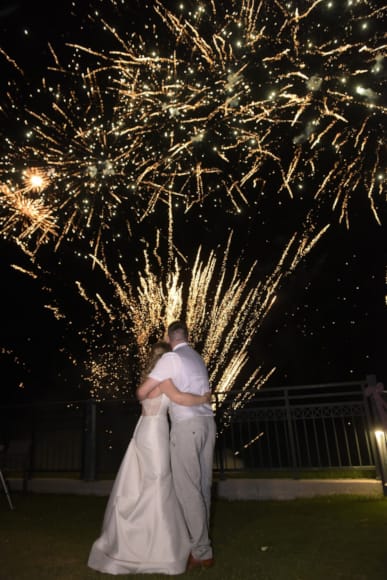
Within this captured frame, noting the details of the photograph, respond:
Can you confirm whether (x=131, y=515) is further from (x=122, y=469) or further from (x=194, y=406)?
(x=194, y=406)

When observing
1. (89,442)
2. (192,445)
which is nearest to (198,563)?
(192,445)

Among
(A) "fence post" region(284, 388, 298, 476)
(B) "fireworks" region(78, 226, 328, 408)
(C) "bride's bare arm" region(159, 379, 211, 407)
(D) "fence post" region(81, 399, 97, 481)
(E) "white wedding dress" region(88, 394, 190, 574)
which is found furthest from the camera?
(B) "fireworks" region(78, 226, 328, 408)

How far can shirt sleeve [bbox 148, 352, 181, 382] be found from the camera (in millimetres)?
4035

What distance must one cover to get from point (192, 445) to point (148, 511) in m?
0.63

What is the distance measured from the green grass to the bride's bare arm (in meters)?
1.27

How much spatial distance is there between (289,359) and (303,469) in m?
21.9

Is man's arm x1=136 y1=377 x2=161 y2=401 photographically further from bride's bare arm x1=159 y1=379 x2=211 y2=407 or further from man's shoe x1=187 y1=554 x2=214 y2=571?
man's shoe x1=187 y1=554 x2=214 y2=571

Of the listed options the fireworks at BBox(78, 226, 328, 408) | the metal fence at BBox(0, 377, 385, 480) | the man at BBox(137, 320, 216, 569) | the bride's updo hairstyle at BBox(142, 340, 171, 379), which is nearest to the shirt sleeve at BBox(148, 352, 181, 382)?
the man at BBox(137, 320, 216, 569)

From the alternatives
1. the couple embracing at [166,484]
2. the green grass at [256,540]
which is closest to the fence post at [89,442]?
the green grass at [256,540]

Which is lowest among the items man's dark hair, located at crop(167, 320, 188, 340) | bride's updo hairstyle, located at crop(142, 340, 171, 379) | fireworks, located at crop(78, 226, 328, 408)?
bride's updo hairstyle, located at crop(142, 340, 171, 379)

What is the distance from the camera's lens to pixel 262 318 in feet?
95.7

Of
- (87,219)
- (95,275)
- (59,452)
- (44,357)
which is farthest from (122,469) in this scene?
(44,357)

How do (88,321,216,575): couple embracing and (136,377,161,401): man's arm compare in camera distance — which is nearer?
(88,321,216,575): couple embracing

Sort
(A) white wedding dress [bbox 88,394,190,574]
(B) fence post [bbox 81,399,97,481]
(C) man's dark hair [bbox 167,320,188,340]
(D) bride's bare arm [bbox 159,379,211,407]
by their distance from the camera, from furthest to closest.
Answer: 1. (B) fence post [bbox 81,399,97,481]
2. (C) man's dark hair [bbox 167,320,188,340]
3. (D) bride's bare arm [bbox 159,379,211,407]
4. (A) white wedding dress [bbox 88,394,190,574]
